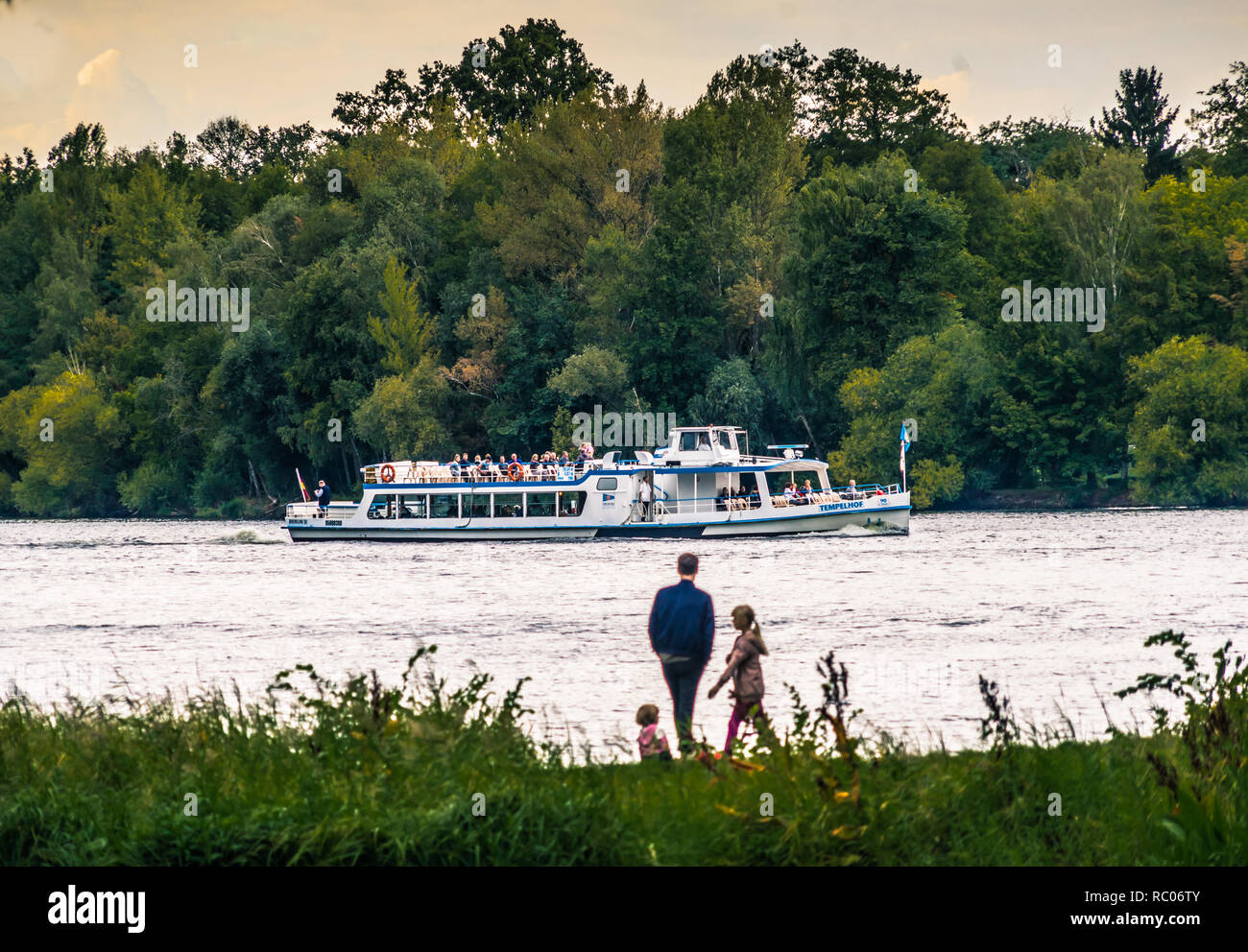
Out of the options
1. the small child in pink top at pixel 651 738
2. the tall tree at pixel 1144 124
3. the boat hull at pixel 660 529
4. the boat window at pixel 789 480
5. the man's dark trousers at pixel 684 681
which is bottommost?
the small child in pink top at pixel 651 738

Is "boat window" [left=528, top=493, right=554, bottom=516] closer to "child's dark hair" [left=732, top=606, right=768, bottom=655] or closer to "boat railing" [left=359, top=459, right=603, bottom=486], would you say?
"boat railing" [left=359, top=459, right=603, bottom=486]

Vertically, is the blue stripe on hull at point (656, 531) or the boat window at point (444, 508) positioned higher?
the boat window at point (444, 508)

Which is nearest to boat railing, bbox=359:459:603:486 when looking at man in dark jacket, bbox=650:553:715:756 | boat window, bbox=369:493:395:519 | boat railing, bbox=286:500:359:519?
boat window, bbox=369:493:395:519

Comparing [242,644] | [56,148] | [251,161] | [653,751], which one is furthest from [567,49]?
[653,751]

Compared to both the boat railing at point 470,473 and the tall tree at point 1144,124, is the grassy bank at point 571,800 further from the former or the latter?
the tall tree at point 1144,124

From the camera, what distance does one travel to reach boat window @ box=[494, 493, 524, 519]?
66.5 m

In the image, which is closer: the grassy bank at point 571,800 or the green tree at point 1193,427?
the grassy bank at point 571,800

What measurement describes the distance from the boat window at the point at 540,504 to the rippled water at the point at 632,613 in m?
2.11

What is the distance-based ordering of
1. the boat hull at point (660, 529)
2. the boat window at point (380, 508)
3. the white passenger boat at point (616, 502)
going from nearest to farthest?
1. the boat hull at point (660, 529)
2. the white passenger boat at point (616, 502)
3. the boat window at point (380, 508)

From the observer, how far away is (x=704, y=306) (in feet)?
281

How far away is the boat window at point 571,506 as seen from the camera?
65500mm

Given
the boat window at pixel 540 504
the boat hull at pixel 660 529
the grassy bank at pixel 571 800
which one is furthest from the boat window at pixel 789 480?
the grassy bank at pixel 571 800

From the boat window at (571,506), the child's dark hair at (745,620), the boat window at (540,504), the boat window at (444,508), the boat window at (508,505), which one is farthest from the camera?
the boat window at (444,508)

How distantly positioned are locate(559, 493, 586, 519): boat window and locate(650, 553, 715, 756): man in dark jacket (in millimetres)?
49565
